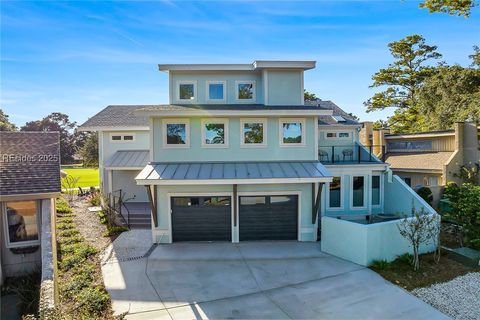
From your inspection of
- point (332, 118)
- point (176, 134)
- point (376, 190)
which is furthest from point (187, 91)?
point (376, 190)

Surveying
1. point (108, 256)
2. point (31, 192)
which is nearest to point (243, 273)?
point (108, 256)

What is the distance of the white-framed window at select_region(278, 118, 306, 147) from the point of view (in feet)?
48.5

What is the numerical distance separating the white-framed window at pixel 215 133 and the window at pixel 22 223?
756cm

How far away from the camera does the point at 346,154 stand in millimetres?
18516

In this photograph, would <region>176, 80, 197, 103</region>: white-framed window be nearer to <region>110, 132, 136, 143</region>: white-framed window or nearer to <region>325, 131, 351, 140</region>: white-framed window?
<region>110, 132, 136, 143</region>: white-framed window

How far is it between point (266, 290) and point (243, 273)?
144 centimetres

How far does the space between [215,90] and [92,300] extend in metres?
11.3

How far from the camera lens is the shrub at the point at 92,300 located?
8.37 metres

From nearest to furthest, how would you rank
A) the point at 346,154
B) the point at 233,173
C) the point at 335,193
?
the point at 233,173 < the point at 335,193 < the point at 346,154

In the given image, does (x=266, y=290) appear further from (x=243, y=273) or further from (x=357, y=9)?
(x=357, y=9)

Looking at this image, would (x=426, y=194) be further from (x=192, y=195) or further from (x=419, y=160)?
(x=192, y=195)

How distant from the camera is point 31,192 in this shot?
10766 mm

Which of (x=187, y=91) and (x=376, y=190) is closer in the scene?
(x=187, y=91)

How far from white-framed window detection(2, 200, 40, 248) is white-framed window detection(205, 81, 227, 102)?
934 centimetres
